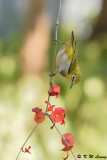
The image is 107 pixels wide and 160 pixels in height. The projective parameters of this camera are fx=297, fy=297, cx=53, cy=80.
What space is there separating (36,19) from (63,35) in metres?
0.44

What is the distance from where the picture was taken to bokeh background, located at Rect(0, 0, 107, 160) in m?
2.72

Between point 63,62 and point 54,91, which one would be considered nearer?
point 54,91

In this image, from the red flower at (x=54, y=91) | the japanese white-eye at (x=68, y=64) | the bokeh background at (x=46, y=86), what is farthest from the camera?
the bokeh background at (x=46, y=86)

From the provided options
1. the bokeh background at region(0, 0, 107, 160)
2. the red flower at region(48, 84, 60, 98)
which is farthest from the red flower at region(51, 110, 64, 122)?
the bokeh background at region(0, 0, 107, 160)

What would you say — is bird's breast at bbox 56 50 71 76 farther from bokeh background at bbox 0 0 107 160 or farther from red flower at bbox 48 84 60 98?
bokeh background at bbox 0 0 107 160

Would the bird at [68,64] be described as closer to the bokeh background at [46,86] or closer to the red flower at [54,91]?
the red flower at [54,91]

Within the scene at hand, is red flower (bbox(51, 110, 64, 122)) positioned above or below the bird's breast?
below

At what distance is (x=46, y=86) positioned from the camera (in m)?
3.21

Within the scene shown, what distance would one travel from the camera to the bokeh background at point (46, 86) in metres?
2.72

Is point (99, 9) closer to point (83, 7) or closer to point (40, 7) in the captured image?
point (83, 7)

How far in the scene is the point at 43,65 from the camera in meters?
3.51

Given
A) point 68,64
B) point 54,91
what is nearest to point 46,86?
point 68,64

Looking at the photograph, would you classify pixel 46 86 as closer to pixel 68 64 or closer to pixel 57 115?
pixel 68 64

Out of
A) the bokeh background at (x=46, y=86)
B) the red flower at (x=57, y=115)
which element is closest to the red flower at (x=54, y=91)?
the red flower at (x=57, y=115)
